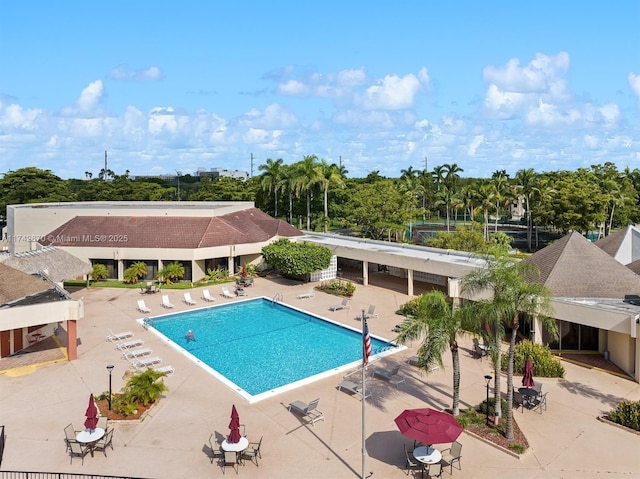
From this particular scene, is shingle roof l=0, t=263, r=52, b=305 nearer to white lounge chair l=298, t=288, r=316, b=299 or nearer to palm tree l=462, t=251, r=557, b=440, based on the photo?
white lounge chair l=298, t=288, r=316, b=299

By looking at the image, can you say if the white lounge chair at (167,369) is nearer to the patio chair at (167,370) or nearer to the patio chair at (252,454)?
the patio chair at (167,370)

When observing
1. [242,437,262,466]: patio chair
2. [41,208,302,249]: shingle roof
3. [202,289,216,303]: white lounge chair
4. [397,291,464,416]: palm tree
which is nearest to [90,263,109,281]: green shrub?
[41,208,302,249]: shingle roof

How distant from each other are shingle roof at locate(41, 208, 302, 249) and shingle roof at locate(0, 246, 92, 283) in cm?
673

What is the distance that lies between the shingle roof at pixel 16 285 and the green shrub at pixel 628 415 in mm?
25174

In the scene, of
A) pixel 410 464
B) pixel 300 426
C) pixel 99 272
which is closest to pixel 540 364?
pixel 410 464

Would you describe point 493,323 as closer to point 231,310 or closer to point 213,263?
point 231,310

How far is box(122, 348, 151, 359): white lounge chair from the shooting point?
24.2 meters

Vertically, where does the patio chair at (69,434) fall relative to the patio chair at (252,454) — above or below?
above

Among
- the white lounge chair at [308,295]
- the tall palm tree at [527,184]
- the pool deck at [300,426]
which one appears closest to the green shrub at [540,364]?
the pool deck at [300,426]

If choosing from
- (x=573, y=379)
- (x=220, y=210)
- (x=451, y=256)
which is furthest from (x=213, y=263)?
(x=573, y=379)

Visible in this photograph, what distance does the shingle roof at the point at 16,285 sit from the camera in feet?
77.0

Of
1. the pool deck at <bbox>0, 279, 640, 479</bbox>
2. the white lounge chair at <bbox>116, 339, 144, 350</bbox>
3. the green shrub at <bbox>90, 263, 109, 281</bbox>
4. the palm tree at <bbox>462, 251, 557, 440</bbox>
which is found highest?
the palm tree at <bbox>462, 251, 557, 440</bbox>

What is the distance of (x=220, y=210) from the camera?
158 feet

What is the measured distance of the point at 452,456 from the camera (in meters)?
14.6
